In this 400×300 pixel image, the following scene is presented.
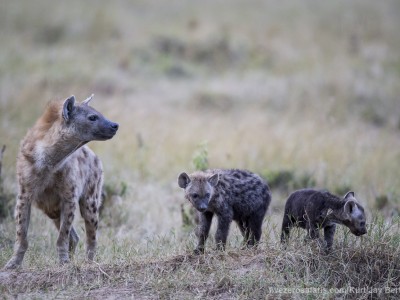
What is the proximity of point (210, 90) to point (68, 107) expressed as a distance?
9.47 m

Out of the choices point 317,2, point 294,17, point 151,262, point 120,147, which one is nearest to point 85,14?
point 294,17

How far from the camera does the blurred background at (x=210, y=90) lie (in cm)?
984

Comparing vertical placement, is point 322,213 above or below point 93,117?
below

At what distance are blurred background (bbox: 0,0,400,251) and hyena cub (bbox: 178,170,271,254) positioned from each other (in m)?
0.95

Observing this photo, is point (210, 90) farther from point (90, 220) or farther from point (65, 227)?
point (65, 227)

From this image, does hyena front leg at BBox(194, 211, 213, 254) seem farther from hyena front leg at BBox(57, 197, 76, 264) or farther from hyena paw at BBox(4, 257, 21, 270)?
hyena paw at BBox(4, 257, 21, 270)

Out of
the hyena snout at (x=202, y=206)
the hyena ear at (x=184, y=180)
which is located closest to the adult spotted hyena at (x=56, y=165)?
the hyena ear at (x=184, y=180)

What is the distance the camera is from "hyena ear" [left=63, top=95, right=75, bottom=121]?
607cm

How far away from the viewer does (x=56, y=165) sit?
6059 millimetres

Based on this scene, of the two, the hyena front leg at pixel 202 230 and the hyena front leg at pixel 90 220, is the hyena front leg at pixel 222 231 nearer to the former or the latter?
the hyena front leg at pixel 202 230

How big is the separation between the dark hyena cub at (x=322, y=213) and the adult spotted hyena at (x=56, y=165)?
1.79m

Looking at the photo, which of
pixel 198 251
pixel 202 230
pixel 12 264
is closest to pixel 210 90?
pixel 202 230

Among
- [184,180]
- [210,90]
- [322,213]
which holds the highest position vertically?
[210,90]

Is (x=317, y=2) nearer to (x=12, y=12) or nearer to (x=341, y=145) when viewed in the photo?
(x=12, y=12)
